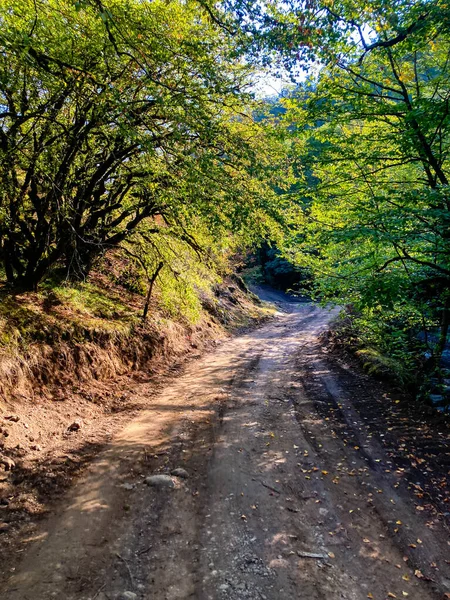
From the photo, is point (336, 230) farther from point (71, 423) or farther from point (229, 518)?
point (71, 423)

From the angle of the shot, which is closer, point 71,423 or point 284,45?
point 284,45

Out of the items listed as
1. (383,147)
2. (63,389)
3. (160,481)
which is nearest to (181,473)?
(160,481)

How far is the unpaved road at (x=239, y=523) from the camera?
10.9 ft

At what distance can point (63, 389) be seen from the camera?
7.45 metres

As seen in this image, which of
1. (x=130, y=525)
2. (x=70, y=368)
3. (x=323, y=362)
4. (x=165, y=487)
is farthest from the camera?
(x=323, y=362)

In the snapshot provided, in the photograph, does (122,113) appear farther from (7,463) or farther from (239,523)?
(239,523)

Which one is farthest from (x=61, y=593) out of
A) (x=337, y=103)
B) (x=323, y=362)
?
(x=323, y=362)

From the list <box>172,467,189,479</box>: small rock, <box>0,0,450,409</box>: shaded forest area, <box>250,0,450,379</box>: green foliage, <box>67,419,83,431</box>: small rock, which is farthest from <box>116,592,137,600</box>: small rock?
<box>250,0,450,379</box>: green foliage

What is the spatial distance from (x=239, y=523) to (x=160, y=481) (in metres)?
1.37

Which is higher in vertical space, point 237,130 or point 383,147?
point 237,130

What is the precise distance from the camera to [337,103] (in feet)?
24.5

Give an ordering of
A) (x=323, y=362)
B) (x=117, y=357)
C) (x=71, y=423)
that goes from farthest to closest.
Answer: (x=323, y=362), (x=117, y=357), (x=71, y=423)

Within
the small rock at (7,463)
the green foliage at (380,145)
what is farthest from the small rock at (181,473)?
the green foliage at (380,145)

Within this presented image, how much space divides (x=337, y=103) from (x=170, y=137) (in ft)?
13.3
